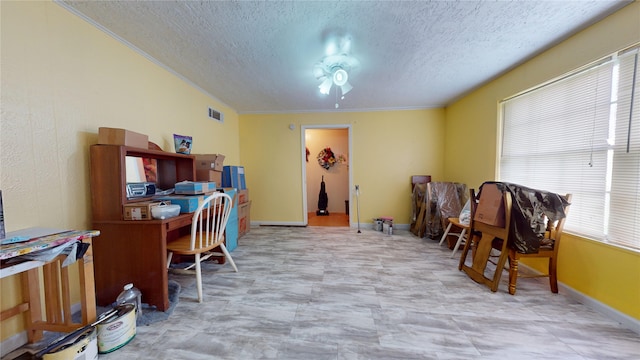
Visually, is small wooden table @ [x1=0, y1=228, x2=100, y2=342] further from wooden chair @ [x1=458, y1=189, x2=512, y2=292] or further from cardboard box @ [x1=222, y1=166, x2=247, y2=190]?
wooden chair @ [x1=458, y1=189, x2=512, y2=292]

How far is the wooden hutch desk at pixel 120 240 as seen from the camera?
159cm

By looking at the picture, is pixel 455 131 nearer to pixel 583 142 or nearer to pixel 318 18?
pixel 583 142

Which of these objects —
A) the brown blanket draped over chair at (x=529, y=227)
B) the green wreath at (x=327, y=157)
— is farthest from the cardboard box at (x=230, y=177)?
the brown blanket draped over chair at (x=529, y=227)

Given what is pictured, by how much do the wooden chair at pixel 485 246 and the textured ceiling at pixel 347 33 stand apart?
1405 mm

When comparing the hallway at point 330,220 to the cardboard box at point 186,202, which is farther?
the hallway at point 330,220

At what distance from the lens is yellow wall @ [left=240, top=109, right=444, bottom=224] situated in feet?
12.9

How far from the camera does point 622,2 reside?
57.9 inches

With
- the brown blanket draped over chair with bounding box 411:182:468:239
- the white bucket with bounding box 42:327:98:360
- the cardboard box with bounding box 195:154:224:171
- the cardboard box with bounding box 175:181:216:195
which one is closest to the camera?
the white bucket with bounding box 42:327:98:360

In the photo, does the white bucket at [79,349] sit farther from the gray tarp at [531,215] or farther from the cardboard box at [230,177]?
the gray tarp at [531,215]

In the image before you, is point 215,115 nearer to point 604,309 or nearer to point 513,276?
point 513,276

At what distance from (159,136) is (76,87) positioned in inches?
30.9

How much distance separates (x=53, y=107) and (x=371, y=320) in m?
2.71

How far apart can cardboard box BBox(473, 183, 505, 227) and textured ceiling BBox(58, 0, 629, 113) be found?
136 cm

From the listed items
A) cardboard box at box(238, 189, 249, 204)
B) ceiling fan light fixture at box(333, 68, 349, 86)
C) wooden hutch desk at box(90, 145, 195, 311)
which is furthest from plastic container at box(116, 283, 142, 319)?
ceiling fan light fixture at box(333, 68, 349, 86)
